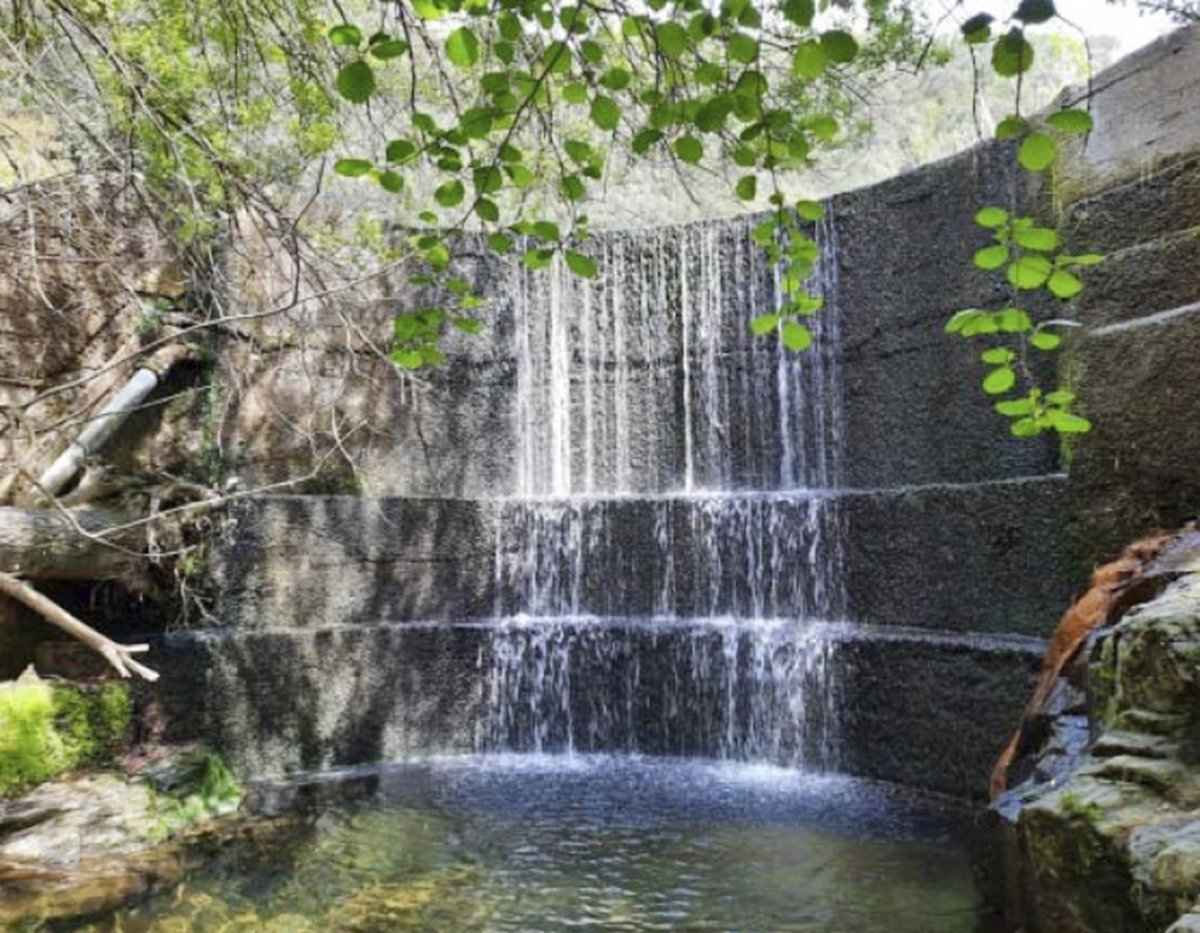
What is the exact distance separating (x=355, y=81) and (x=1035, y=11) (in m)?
0.94

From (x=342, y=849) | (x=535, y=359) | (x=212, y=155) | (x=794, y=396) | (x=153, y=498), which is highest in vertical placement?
(x=535, y=359)

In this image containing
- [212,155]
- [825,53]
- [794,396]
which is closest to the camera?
[825,53]

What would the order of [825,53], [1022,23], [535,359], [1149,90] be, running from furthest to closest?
[535,359] < [1149,90] < [825,53] < [1022,23]

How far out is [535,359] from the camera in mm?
7812

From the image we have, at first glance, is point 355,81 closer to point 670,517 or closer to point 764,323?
point 764,323

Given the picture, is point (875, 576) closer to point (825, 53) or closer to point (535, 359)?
point (535, 359)

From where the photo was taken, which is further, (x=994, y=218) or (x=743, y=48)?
(x=994, y=218)

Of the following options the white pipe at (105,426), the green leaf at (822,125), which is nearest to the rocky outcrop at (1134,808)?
the green leaf at (822,125)

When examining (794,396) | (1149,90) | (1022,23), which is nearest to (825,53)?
(1022,23)

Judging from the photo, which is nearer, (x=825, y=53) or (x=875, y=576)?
(x=825, y=53)

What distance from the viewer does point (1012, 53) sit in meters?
Result: 1.19

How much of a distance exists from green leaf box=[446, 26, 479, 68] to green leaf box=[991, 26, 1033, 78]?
733mm

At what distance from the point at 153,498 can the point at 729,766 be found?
391cm

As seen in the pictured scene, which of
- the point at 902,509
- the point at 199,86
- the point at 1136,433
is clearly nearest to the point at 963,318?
the point at 1136,433
